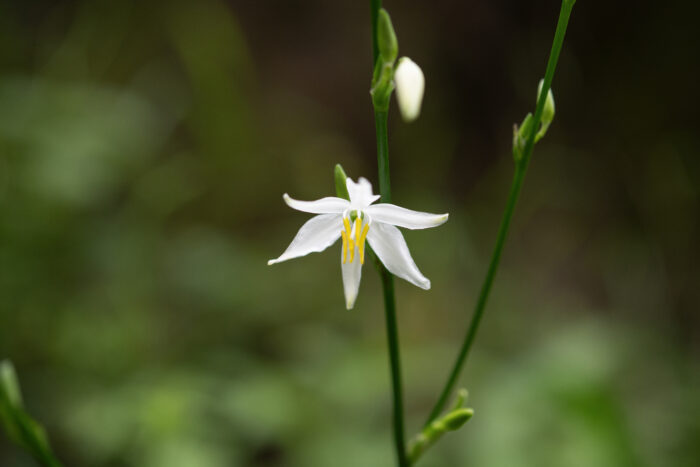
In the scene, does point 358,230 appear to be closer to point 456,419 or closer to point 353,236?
point 353,236

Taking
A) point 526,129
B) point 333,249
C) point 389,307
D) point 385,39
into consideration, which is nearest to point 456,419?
point 389,307

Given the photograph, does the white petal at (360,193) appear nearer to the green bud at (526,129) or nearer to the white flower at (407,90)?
the white flower at (407,90)

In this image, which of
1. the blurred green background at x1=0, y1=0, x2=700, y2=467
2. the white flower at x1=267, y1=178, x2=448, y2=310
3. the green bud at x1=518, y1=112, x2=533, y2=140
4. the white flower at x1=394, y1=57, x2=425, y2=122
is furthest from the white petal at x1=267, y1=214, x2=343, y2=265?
Answer: the blurred green background at x1=0, y1=0, x2=700, y2=467

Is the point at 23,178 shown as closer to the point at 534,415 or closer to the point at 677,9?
the point at 534,415

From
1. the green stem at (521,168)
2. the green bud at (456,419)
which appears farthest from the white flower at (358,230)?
the green bud at (456,419)

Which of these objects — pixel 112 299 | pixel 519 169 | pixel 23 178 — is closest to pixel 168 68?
pixel 23 178

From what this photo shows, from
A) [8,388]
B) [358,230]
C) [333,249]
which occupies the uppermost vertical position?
[358,230]
